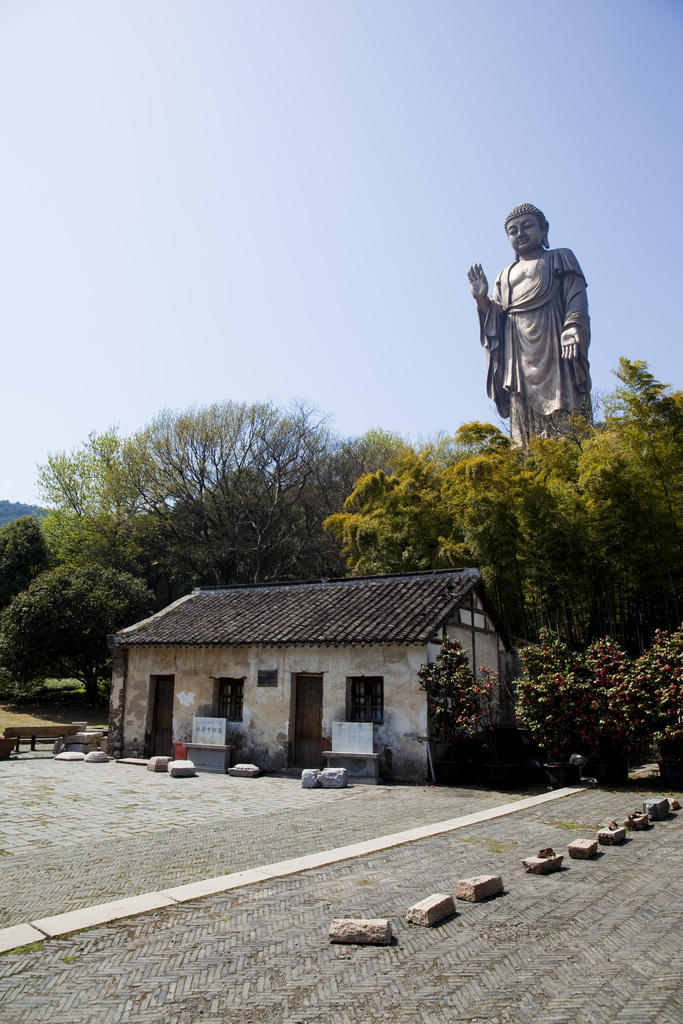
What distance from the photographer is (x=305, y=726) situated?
15227 millimetres

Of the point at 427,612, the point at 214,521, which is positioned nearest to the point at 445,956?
the point at 427,612

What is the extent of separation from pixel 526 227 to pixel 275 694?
26530 millimetres

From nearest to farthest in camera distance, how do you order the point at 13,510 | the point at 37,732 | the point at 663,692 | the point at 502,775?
1. the point at 663,692
2. the point at 502,775
3. the point at 37,732
4. the point at 13,510

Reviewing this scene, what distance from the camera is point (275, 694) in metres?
15.5

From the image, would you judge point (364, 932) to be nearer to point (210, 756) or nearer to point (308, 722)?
point (308, 722)

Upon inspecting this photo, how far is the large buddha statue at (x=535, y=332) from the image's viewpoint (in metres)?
29.8

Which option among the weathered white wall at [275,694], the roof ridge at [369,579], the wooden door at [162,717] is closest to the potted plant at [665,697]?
the weathered white wall at [275,694]

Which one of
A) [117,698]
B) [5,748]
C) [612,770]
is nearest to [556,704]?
[612,770]

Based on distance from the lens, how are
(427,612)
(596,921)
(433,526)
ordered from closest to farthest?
(596,921), (427,612), (433,526)

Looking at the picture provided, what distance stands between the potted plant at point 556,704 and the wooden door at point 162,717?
9179 millimetres

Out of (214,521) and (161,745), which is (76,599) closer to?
(214,521)

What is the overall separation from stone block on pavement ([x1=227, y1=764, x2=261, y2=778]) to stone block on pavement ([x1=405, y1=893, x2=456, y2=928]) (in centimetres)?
1011

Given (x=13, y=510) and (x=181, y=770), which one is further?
(x=13, y=510)

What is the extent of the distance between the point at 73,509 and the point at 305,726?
24497 millimetres
